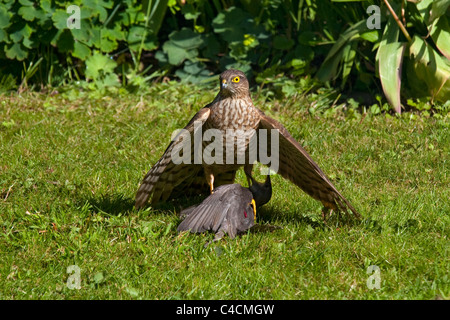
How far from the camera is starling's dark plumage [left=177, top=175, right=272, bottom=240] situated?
4.17 m

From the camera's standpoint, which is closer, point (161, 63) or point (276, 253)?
point (276, 253)

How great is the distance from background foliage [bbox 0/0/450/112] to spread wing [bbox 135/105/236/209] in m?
2.11

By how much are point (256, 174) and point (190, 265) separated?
178 cm

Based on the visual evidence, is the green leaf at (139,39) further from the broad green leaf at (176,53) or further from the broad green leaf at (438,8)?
the broad green leaf at (438,8)

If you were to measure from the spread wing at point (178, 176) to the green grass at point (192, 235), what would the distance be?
13 cm

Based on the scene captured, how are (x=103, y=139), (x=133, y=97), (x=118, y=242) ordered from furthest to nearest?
(x=133, y=97), (x=103, y=139), (x=118, y=242)

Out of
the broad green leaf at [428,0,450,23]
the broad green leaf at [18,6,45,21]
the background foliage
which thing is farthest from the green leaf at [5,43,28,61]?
the broad green leaf at [428,0,450,23]

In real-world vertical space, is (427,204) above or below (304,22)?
below

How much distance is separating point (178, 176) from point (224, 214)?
24.8 inches

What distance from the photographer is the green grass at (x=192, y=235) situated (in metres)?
3.58

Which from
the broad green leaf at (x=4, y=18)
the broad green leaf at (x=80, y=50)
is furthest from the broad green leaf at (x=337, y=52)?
the broad green leaf at (x=4, y=18)
